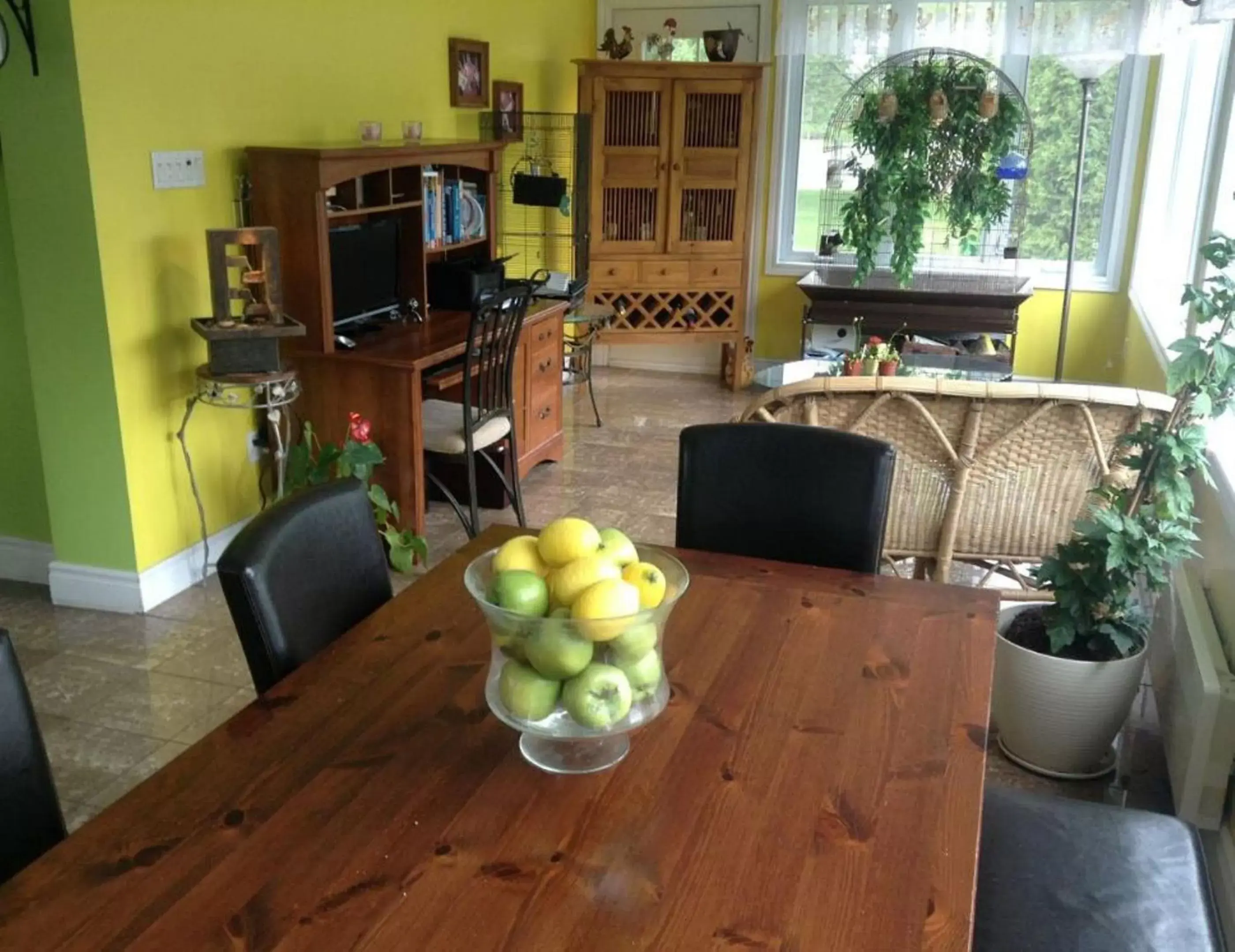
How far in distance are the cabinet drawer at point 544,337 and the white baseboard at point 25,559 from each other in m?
1.89

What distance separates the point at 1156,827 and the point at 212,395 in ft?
8.94

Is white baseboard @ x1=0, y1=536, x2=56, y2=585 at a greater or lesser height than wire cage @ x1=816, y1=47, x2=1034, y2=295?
lesser

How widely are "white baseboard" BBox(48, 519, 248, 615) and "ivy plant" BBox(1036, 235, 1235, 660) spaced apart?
7.61ft

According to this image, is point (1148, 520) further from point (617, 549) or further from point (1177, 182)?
point (1177, 182)

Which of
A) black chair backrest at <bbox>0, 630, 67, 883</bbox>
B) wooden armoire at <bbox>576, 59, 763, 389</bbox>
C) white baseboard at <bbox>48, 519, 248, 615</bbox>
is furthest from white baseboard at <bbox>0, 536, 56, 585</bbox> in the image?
wooden armoire at <bbox>576, 59, 763, 389</bbox>

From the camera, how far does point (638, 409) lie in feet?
19.4

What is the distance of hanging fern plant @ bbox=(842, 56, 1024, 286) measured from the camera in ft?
18.2

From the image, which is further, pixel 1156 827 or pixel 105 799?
pixel 105 799

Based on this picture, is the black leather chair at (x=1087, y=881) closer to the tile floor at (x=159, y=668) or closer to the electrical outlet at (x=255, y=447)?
the tile floor at (x=159, y=668)

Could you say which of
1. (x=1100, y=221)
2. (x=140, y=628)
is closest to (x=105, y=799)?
(x=140, y=628)

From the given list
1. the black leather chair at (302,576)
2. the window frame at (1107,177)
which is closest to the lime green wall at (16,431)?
the black leather chair at (302,576)

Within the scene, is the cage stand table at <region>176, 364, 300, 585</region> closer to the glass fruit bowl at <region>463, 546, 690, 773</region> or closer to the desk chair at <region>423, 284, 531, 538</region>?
the desk chair at <region>423, 284, 531, 538</region>

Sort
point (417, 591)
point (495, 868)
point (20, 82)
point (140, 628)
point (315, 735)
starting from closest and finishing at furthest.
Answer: point (495, 868) → point (315, 735) → point (417, 591) → point (20, 82) → point (140, 628)

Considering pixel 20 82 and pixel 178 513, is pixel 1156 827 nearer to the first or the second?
pixel 178 513
